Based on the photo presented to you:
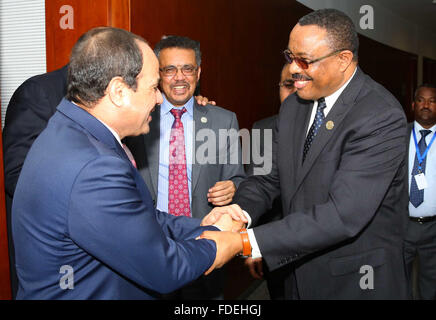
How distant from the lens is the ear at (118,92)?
1415 millimetres

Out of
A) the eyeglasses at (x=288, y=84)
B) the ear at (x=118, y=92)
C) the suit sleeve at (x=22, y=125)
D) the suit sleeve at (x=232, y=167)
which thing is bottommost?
the suit sleeve at (x=232, y=167)

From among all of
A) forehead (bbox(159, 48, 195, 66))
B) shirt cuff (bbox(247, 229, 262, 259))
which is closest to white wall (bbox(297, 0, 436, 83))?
forehead (bbox(159, 48, 195, 66))

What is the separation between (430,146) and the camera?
11.9 feet

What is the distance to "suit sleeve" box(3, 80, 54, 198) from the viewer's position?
218cm

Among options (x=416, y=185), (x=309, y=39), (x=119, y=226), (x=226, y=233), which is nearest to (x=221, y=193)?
(x=226, y=233)

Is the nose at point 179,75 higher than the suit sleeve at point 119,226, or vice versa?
the nose at point 179,75

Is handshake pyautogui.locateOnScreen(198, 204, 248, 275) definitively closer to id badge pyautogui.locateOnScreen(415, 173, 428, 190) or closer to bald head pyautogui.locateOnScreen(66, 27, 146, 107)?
bald head pyautogui.locateOnScreen(66, 27, 146, 107)

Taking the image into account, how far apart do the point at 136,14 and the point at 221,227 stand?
1647 millimetres

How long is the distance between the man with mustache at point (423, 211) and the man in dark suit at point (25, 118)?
9.74ft

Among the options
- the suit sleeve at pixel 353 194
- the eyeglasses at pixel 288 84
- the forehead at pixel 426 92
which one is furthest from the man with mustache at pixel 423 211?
the suit sleeve at pixel 353 194

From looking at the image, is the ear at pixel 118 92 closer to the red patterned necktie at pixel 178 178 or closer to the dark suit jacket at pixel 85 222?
the dark suit jacket at pixel 85 222

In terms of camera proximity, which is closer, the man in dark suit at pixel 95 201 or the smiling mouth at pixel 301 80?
the man in dark suit at pixel 95 201

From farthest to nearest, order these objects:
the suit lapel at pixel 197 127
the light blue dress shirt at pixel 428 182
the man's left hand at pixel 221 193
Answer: the light blue dress shirt at pixel 428 182
the suit lapel at pixel 197 127
the man's left hand at pixel 221 193

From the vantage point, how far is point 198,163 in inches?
104
